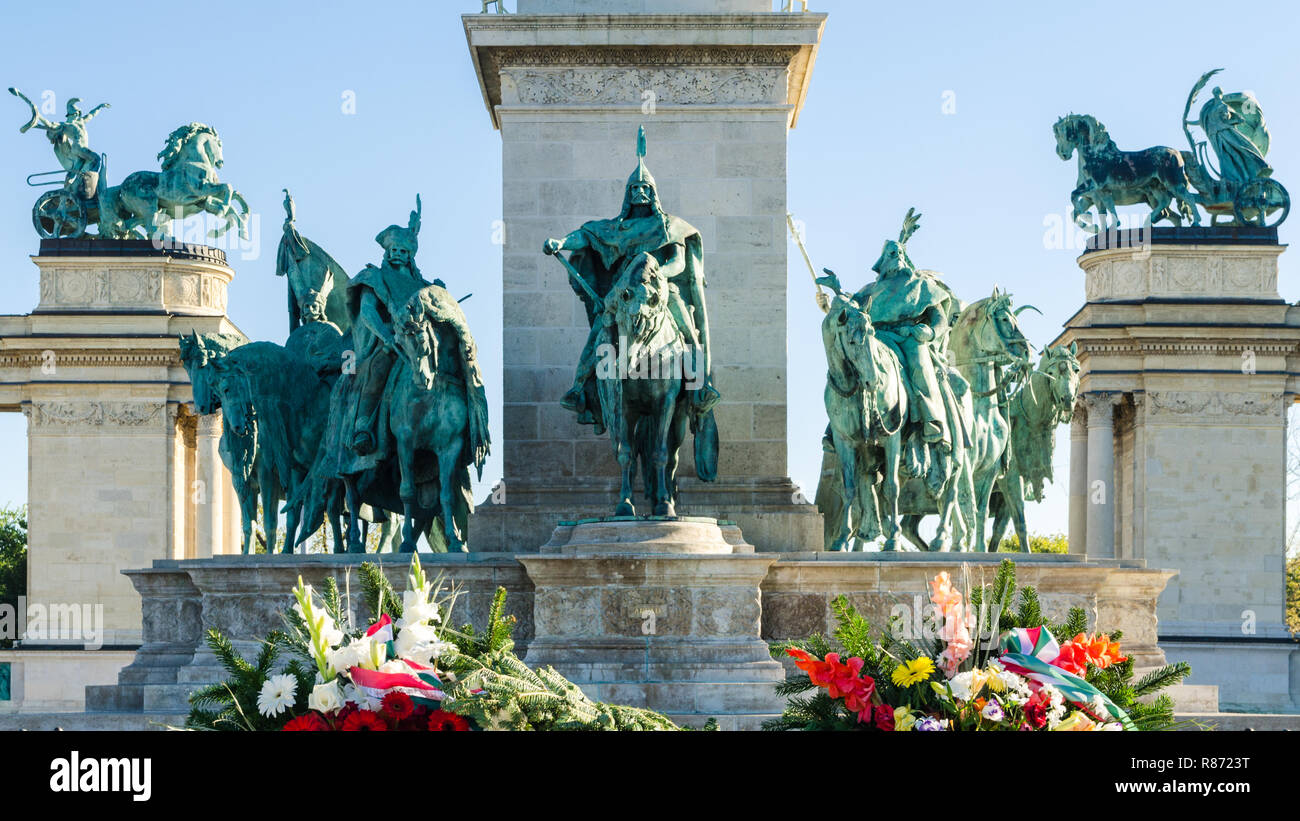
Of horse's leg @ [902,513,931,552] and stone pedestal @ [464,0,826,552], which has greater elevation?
stone pedestal @ [464,0,826,552]

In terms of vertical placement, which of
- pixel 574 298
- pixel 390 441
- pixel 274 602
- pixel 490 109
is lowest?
pixel 274 602

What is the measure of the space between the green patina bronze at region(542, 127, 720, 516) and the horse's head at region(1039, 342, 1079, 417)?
950 cm

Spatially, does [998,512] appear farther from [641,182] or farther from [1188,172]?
[1188,172]

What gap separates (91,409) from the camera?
5725cm

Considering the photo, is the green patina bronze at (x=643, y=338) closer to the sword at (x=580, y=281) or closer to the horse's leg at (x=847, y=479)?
the sword at (x=580, y=281)

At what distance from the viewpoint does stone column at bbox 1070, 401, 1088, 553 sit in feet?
193

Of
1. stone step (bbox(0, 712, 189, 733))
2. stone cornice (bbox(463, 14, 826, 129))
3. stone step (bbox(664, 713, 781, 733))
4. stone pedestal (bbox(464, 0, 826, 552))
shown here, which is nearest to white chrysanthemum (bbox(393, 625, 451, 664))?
stone step (bbox(664, 713, 781, 733))

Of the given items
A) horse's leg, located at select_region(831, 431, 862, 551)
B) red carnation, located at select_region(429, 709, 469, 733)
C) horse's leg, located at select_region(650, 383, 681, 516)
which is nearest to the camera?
red carnation, located at select_region(429, 709, 469, 733)

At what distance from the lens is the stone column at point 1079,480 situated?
2322 inches

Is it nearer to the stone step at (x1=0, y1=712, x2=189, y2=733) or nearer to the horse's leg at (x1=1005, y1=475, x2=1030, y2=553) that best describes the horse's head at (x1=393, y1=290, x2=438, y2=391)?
the stone step at (x1=0, y1=712, x2=189, y2=733)

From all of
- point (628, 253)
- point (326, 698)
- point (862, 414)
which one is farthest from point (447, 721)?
point (862, 414)
